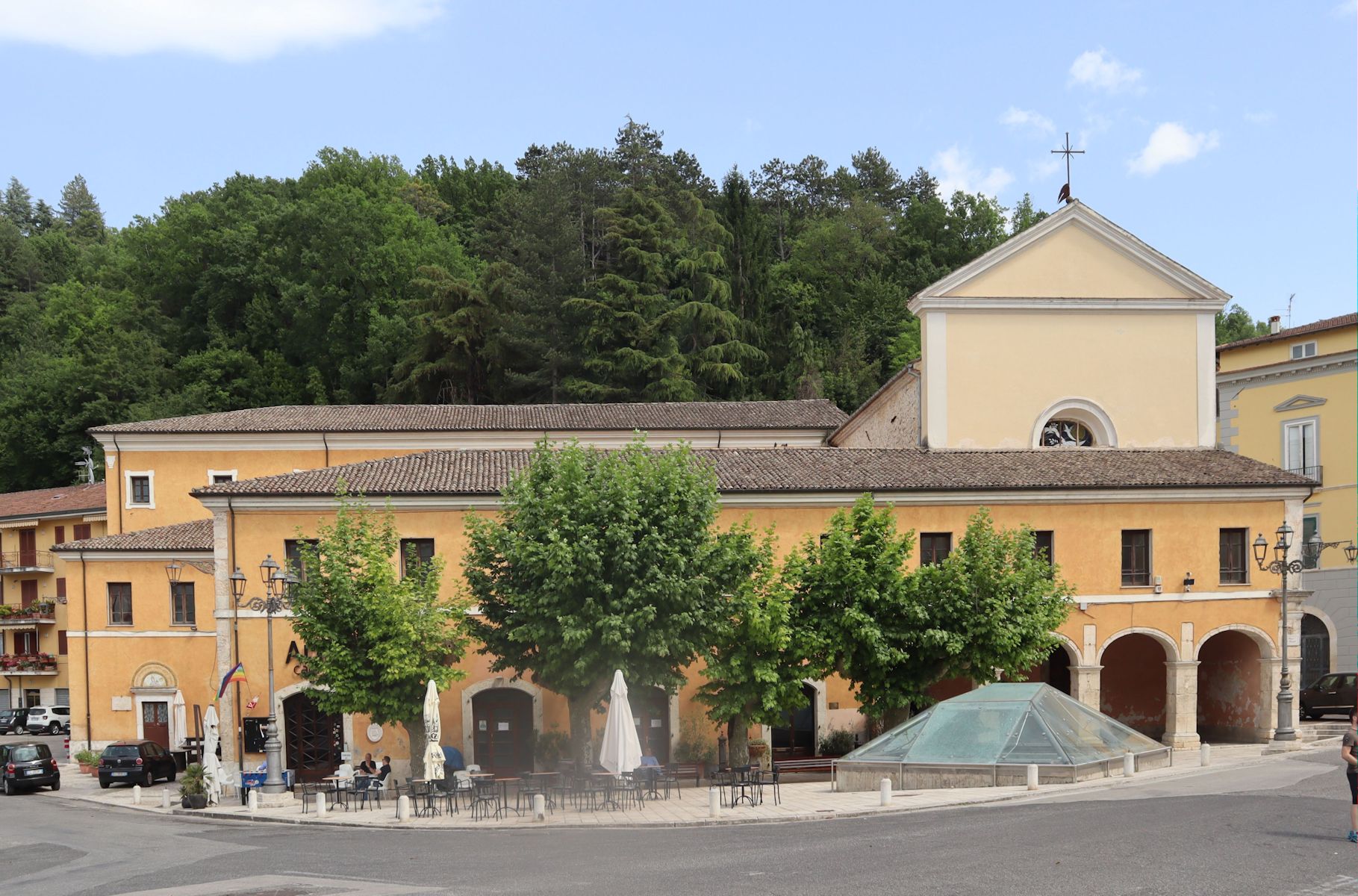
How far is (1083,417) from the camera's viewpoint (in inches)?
1523

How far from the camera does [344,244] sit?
2921 inches

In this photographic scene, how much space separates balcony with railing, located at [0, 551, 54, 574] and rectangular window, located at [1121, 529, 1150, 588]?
51.1 m

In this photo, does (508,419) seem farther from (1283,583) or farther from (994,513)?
(1283,583)

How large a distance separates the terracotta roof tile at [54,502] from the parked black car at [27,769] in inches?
931

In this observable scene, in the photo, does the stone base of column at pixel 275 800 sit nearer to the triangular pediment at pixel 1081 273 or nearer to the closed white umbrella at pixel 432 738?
the closed white umbrella at pixel 432 738

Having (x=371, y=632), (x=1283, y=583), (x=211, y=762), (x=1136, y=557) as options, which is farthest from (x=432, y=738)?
(x=1283, y=583)

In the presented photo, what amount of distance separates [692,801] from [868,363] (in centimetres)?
5039

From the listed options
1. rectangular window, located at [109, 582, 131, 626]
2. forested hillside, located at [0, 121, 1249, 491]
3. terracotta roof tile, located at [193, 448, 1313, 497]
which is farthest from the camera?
forested hillside, located at [0, 121, 1249, 491]

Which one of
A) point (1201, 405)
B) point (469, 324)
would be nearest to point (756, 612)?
point (1201, 405)

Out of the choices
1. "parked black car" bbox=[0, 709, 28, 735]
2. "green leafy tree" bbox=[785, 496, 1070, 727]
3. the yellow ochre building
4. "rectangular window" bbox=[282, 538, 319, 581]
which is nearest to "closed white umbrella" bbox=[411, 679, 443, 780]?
the yellow ochre building

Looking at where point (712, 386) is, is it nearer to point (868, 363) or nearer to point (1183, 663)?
point (868, 363)

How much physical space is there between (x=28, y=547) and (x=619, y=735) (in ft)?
159

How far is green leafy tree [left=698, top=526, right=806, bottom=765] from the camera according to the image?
1118 inches

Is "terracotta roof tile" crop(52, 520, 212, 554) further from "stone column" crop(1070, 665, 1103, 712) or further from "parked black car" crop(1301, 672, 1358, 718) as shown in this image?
"parked black car" crop(1301, 672, 1358, 718)
